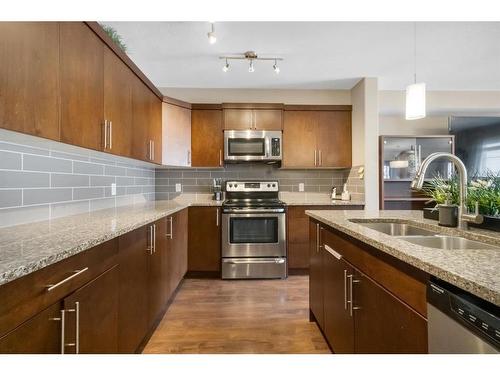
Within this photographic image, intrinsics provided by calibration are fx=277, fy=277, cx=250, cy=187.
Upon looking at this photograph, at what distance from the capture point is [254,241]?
326 cm

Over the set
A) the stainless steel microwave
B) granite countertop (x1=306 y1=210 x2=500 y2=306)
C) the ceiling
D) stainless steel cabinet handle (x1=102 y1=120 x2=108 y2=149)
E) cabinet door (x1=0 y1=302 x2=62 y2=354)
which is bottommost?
cabinet door (x1=0 y1=302 x2=62 y2=354)

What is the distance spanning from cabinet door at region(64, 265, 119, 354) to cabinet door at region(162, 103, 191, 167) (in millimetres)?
1986

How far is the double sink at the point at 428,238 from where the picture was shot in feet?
3.87

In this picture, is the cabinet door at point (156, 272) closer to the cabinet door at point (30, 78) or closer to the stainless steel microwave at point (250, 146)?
the cabinet door at point (30, 78)

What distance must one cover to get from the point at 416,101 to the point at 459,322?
1765mm

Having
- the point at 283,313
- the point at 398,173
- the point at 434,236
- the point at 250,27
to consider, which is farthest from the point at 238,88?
the point at 434,236

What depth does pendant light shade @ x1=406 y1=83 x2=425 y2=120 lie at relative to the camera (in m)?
1.97

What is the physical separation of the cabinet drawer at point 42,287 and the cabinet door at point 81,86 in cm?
64

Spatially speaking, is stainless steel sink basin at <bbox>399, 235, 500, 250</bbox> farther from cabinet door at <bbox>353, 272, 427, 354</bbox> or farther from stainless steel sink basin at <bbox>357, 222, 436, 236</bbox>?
cabinet door at <bbox>353, 272, 427, 354</bbox>

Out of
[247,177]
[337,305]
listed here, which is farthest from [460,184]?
[247,177]

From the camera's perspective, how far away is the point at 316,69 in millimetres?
3100

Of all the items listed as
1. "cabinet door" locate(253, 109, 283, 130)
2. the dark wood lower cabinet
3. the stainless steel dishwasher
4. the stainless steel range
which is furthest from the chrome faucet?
"cabinet door" locate(253, 109, 283, 130)
